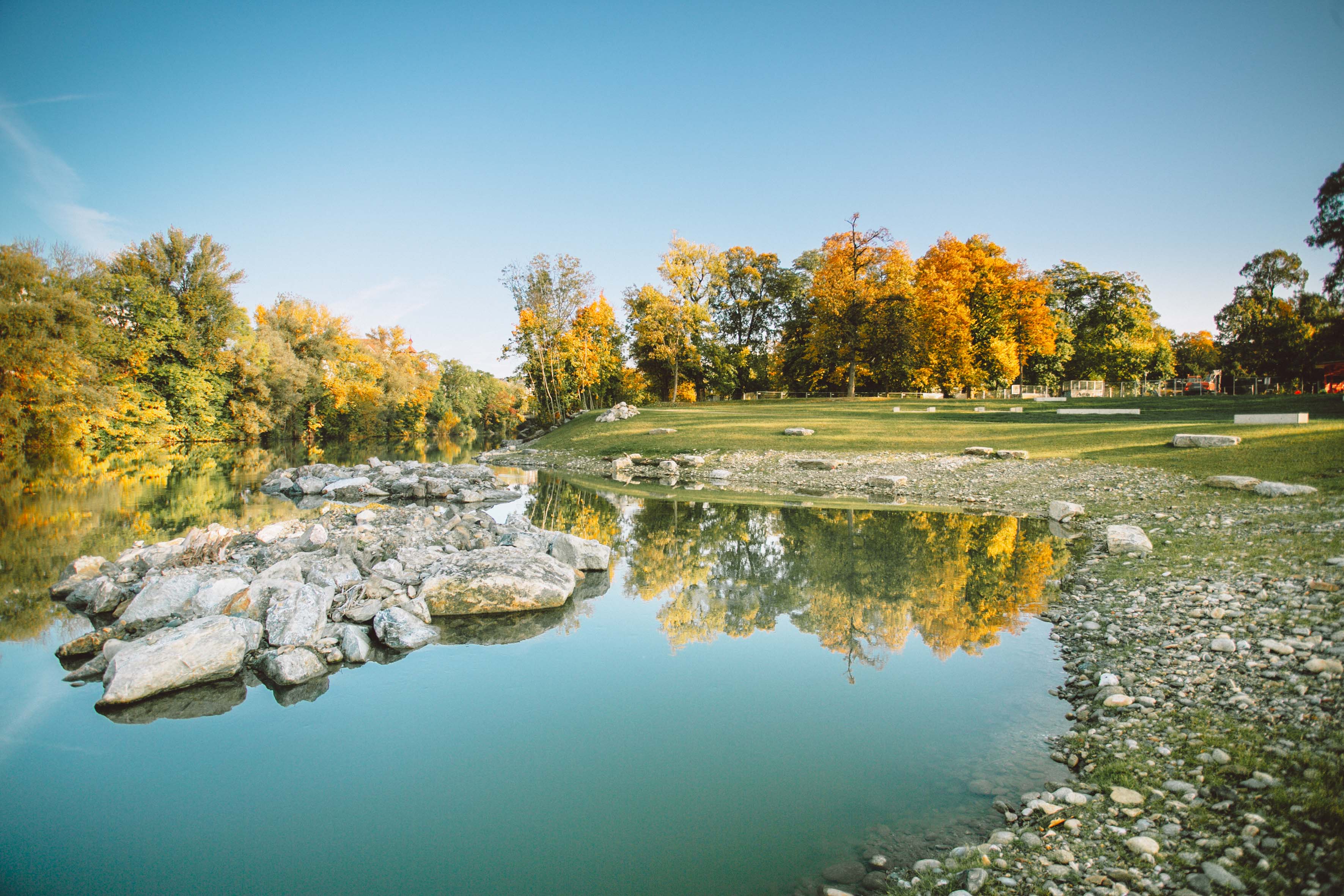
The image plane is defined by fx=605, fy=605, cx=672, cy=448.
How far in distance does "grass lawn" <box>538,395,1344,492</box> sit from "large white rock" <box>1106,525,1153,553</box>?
180 inches

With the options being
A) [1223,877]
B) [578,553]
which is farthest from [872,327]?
[1223,877]

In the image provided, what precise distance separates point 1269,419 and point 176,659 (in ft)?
103

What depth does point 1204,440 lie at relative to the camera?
63.6ft

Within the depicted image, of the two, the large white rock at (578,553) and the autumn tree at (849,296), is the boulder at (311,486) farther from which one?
the autumn tree at (849,296)

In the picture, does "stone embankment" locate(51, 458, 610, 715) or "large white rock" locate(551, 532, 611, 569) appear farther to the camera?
"large white rock" locate(551, 532, 611, 569)

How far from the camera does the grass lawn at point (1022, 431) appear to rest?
54.8 feet

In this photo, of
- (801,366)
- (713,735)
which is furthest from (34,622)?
(801,366)

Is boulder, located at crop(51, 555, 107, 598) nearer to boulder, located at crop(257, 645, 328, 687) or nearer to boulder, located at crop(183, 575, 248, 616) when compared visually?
boulder, located at crop(183, 575, 248, 616)

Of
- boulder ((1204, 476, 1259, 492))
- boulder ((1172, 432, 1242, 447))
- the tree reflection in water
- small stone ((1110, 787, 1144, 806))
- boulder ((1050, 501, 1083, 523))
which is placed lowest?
the tree reflection in water

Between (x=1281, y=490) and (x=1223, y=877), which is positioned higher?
(x=1281, y=490)

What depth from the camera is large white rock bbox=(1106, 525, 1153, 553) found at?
1052cm

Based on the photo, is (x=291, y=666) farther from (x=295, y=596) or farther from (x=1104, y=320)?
(x=1104, y=320)

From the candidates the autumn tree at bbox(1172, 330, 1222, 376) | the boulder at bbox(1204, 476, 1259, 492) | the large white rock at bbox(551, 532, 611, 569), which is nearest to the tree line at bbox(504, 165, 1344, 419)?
the autumn tree at bbox(1172, 330, 1222, 376)

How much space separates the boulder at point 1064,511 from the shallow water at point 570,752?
611 centimetres
